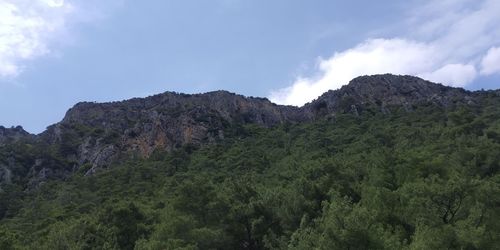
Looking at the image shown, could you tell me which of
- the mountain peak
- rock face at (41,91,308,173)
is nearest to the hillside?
rock face at (41,91,308,173)

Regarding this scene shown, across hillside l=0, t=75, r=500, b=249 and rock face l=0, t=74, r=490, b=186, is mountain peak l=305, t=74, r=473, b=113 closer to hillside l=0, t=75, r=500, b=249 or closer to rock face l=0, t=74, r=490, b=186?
rock face l=0, t=74, r=490, b=186

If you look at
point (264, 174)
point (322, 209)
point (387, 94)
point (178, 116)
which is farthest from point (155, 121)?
point (322, 209)

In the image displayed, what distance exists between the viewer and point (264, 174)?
246 ft

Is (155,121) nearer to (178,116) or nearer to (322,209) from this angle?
(178,116)

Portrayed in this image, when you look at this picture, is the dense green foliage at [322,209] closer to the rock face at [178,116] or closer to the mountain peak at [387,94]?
the rock face at [178,116]

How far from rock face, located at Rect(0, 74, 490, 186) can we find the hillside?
0.52 metres

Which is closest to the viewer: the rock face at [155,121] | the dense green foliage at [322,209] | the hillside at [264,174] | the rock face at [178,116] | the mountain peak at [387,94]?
the dense green foliage at [322,209]

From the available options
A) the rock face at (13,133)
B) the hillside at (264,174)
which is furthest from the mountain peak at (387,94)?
the rock face at (13,133)

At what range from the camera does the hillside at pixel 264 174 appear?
30.9 meters

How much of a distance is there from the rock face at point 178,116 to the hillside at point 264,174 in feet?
1.70

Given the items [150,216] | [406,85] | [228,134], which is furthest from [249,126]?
[150,216]

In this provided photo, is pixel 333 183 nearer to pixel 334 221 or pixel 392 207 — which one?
pixel 392 207

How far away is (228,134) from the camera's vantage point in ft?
428

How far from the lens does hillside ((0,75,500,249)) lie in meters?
30.9
